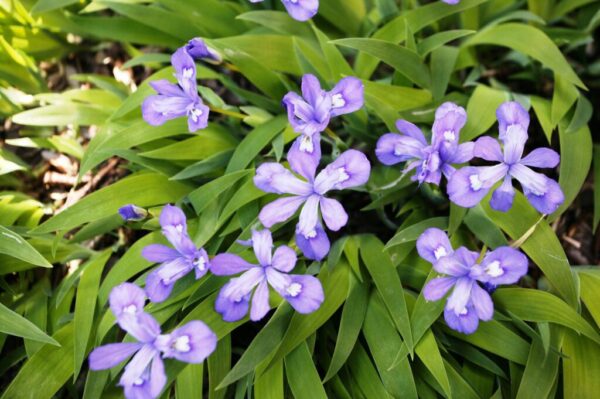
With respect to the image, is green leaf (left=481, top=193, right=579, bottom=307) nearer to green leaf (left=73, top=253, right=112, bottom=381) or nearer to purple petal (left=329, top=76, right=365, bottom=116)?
purple petal (left=329, top=76, right=365, bottom=116)

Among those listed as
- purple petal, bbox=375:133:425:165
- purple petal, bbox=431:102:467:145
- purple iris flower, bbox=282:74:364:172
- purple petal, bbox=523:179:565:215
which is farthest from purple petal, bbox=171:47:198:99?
purple petal, bbox=523:179:565:215

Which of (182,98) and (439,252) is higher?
(182,98)

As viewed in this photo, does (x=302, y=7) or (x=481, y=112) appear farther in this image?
(x=481, y=112)

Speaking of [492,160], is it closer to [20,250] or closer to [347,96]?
[347,96]

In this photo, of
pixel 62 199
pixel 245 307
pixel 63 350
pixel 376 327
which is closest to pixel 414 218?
pixel 376 327

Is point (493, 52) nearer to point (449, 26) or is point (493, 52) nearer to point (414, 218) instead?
point (449, 26)

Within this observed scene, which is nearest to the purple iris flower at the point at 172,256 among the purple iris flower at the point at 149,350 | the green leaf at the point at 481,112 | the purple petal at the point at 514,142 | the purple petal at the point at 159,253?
the purple petal at the point at 159,253

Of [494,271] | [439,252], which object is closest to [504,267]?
[494,271]

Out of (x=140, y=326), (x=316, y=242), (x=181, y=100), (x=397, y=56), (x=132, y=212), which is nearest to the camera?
(x=140, y=326)
